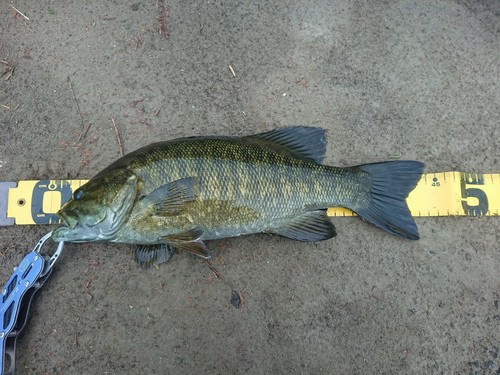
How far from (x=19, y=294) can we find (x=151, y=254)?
95 cm

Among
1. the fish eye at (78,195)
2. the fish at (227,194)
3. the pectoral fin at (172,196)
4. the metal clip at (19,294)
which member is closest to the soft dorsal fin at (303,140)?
the fish at (227,194)

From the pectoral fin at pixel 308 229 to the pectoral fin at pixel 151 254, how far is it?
841mm

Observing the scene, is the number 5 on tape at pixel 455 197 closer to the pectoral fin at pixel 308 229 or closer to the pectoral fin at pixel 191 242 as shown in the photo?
the pectoral fin at pixel 308 229

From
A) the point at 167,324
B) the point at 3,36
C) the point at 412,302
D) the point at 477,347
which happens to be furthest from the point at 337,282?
the point at 3,36

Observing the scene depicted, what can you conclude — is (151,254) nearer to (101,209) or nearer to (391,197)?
(101,209)

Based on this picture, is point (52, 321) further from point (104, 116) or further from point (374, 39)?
point (374, 39)

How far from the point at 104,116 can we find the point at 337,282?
2.36m

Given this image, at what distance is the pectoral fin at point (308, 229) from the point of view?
282 cm

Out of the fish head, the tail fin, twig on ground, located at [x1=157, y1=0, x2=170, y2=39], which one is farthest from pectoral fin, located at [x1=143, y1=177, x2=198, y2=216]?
twig on ground, located at [x1=157, y1=0, x2=170, y2=39]

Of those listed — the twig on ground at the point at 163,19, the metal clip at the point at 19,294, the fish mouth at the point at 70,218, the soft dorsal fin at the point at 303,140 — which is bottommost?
the metal clip at the point at 19,294

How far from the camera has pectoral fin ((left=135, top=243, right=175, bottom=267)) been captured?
2.87 metres

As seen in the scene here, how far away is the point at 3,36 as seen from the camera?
3.38 meters

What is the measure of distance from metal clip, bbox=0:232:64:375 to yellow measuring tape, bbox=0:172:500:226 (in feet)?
0.99

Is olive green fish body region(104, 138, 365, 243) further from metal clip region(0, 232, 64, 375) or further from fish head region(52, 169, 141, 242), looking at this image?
metal clip region(0, 232, 64, 375)
